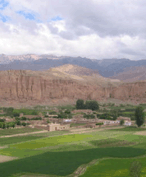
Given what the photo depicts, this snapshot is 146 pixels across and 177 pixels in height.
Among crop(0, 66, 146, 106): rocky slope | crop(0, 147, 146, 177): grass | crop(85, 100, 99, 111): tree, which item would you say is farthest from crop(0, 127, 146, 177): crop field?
crop(0, 66, 146, 106): rocky slope

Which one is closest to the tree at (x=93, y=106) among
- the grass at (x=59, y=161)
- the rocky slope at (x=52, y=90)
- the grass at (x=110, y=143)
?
the rocky slope at (x=52, y=90)

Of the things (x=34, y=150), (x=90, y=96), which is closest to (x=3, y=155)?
(x=34, y=150)

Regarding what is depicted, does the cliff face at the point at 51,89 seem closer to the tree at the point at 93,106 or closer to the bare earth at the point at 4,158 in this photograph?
the tree at the point at 93,106

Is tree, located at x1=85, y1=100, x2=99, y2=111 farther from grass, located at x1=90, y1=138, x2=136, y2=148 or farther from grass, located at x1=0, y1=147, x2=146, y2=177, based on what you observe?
grass, located at x1=0, y1=147, x2=146, y2=177

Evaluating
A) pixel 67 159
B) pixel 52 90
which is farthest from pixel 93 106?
pixel 67 159

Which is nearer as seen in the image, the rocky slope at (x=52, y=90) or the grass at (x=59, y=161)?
the grass at (x=59, y=161)

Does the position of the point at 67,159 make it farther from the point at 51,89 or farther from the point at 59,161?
the point at 51,89

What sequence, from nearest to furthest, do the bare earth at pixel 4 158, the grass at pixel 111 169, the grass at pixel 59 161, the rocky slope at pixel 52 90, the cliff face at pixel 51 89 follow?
the grass at pixel 111 169, the grass at pixel 59 161, the bare earth at pixel 4 158, the rocky slope at pixel 52 90, the cliff face at pixel 51 89
